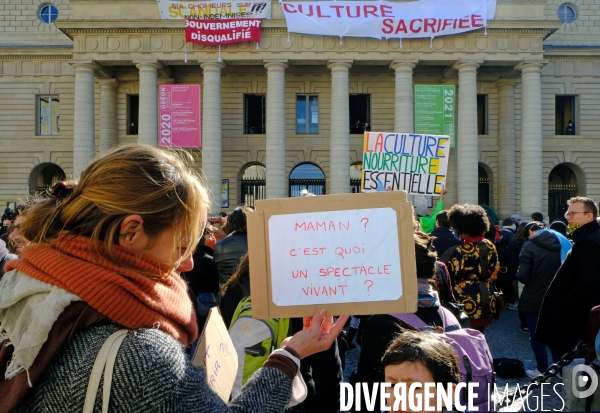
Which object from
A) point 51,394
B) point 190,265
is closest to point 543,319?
point 190,265

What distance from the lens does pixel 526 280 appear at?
6.57 m

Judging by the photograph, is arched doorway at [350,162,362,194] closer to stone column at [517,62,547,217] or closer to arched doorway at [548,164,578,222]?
stone column at [517,62,547,217]

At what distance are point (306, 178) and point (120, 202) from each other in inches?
1007

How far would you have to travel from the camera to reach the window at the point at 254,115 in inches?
1053

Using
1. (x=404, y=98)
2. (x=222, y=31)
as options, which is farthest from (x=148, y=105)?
(x=404, y=98)

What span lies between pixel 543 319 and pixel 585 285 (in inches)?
20.5

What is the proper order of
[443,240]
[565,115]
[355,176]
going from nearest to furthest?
1. [443,240]
2. [355,176]
3. [565,115]

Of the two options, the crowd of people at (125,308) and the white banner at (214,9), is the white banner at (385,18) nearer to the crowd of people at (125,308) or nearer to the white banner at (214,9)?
the white banner at (214,9)

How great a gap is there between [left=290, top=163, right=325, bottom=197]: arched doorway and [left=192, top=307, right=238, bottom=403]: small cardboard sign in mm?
24880

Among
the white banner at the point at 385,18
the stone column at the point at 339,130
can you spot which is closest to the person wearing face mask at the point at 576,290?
the stone column at the point at 339,130

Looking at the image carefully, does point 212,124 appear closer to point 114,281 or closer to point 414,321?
point 414,321

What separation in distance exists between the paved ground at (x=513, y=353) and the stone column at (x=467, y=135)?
13.7 metres

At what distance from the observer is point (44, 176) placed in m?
28.4

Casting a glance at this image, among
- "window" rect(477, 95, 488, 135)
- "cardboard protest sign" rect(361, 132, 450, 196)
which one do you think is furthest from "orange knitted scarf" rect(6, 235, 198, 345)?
"window" rect(477, 95, 488, 135)
